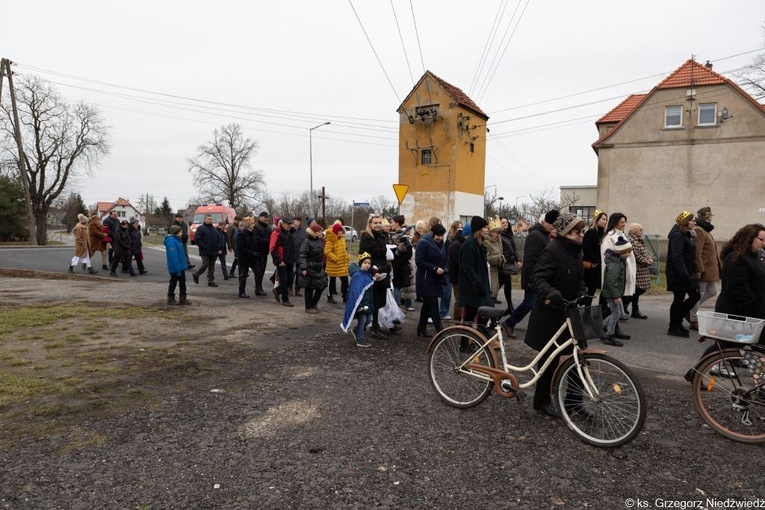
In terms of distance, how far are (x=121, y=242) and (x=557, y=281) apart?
43.2ft

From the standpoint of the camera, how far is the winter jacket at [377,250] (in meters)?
7.44

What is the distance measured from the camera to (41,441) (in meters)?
3.87

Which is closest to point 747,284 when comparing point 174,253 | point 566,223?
point 566,223

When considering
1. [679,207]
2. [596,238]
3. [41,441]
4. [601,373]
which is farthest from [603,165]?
[41,441]

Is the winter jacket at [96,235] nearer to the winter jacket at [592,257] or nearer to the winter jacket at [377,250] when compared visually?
the winter jacket at [377,250]

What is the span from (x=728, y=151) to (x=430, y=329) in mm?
23261

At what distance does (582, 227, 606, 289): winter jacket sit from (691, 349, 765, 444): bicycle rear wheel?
3332mm

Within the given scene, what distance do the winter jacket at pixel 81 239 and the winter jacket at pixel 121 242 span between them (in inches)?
27.2

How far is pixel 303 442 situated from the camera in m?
3.93

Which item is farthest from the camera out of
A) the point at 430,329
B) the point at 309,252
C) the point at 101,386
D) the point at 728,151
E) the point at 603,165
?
the point at 603,165

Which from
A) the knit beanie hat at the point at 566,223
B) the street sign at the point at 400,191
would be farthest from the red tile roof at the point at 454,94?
the knit beanie hat at the point at 566,223

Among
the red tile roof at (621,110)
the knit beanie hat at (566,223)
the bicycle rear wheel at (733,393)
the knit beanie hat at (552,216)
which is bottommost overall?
the bicycle rear wheel at (733,393)

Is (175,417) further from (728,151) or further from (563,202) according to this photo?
(563,202)

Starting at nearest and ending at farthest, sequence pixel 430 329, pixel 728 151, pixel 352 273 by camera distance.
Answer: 1. pixel 352 273
2. pixel 430 329
3. pixel 728 151
